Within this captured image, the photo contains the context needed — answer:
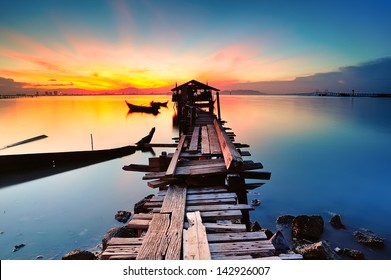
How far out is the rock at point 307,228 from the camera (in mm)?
7352

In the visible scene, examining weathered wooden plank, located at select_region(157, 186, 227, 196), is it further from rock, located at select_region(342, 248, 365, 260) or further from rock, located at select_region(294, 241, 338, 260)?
rock, located at select_region(342, 248, 365, 260)

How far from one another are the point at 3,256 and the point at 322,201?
11555 mm

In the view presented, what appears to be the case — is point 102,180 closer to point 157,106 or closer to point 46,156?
point 46,156

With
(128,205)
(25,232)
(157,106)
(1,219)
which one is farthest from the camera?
(157,106)

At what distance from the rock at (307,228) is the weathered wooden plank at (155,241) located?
5.81 metres

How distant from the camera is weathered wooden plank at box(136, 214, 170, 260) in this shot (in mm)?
2447

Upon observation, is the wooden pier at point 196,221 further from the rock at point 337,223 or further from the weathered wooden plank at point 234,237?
the rock at point 337,223

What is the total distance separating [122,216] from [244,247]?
287 inches

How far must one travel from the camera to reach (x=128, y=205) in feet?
33.3

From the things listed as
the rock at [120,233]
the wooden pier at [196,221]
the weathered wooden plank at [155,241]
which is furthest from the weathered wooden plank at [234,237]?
the rock at [120,233]
